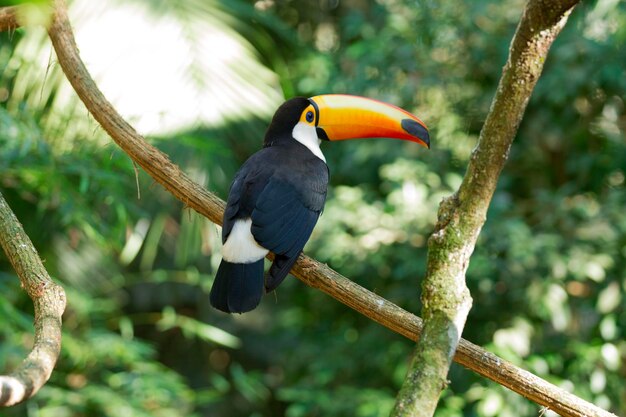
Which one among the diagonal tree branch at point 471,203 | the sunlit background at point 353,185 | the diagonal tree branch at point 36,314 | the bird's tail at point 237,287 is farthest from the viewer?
the sunlit background at point 353,185

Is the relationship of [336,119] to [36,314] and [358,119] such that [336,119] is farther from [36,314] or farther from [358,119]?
[36,314]

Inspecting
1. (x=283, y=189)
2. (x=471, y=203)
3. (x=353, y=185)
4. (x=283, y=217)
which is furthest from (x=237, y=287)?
(x=353, y=185)

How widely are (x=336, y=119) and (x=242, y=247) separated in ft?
2.83

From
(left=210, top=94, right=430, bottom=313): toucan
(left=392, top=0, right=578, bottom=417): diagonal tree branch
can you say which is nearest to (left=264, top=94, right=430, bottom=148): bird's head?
(left=210, top=94, right=430, bottom=313): toucan

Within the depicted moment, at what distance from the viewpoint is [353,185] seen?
15.8ft

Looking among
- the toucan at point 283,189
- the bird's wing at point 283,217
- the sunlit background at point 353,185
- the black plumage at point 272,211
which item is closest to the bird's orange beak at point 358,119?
the toucan at point 283,189

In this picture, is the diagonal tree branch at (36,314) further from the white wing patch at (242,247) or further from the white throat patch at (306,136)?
the white throat patch at (306,136)

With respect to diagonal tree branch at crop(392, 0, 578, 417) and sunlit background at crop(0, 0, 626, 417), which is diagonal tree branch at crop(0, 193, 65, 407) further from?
sunlit background at crop(0, 0, 626, 417)

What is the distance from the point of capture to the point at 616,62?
159 inches

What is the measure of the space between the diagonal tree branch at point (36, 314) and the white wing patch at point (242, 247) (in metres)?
0.68

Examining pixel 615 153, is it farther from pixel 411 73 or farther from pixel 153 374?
pixel 153 374

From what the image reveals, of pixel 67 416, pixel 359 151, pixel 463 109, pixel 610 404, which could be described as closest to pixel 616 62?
pixel 463 109

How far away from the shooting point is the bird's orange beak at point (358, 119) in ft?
10.2

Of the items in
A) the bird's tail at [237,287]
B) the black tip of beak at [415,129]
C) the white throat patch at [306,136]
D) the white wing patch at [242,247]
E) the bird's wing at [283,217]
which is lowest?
the bird's tail at [237,287]
